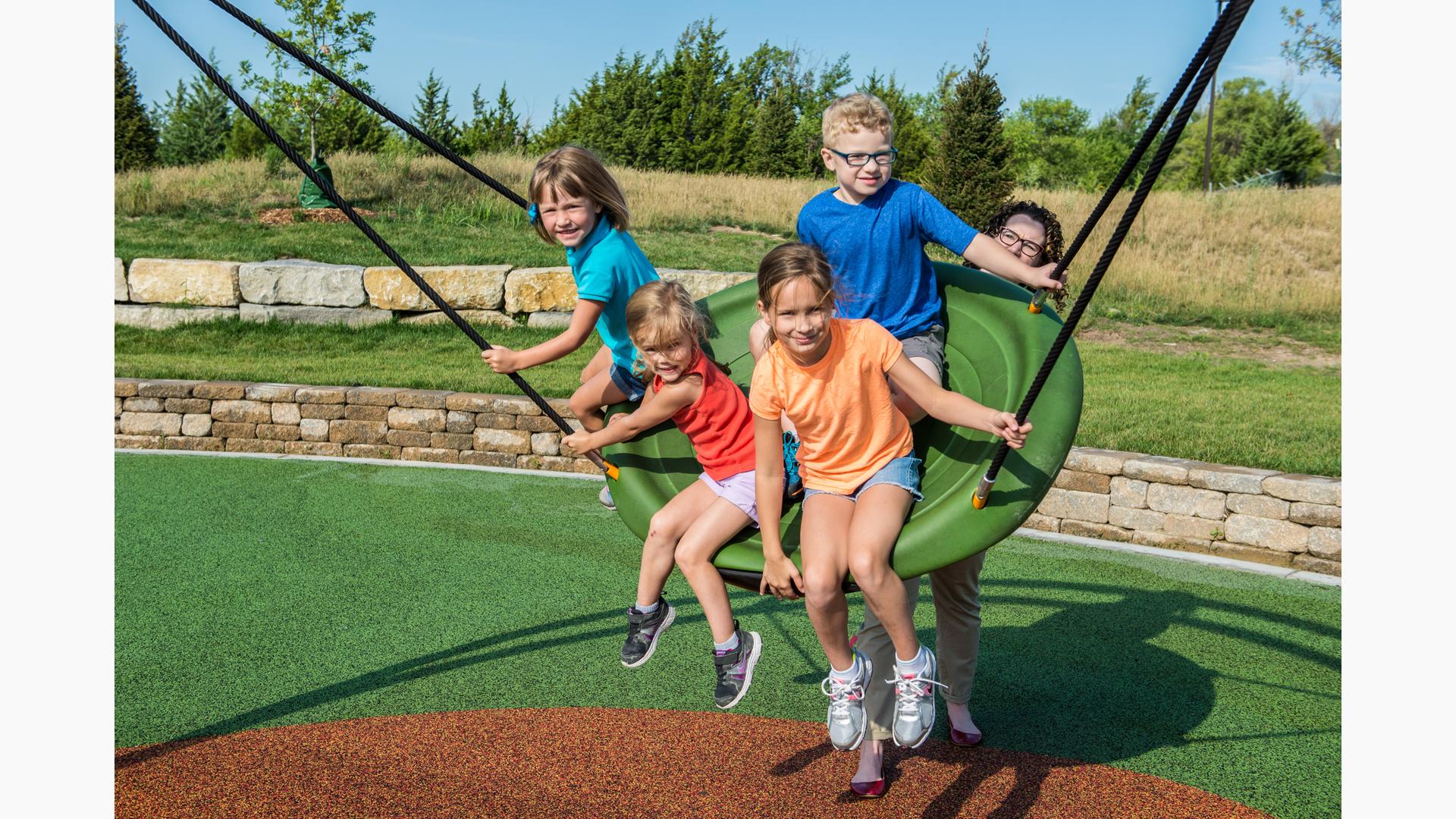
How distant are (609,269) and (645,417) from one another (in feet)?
1.50

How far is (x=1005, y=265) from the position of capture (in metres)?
3.01

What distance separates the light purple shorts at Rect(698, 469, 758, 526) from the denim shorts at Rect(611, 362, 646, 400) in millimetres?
497

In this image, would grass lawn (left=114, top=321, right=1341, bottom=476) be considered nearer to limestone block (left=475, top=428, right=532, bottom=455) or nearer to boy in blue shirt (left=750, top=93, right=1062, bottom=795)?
limestone block (left=475, top=428, right=532, bottom=455)

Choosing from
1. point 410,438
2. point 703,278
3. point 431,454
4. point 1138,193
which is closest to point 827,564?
point 1138,193

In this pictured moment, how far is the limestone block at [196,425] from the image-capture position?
9844mm

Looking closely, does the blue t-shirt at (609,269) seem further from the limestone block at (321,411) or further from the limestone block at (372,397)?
the limestone block at (321,411)

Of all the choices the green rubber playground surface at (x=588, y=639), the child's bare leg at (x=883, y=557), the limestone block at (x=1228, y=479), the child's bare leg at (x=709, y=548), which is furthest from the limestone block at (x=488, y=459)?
the child's bare leg at (x=883, y=557)

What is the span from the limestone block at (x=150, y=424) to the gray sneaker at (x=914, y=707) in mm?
8615

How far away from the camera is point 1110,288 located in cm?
1469

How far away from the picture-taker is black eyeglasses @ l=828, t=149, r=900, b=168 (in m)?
2.99

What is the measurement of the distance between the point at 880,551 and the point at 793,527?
0.52 m

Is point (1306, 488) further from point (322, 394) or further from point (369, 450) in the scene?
point (322, 394)

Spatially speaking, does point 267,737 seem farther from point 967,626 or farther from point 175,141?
point 175,141

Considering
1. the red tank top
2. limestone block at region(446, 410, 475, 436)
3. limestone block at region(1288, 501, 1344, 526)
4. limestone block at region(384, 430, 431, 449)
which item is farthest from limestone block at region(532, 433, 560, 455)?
the red tank top
